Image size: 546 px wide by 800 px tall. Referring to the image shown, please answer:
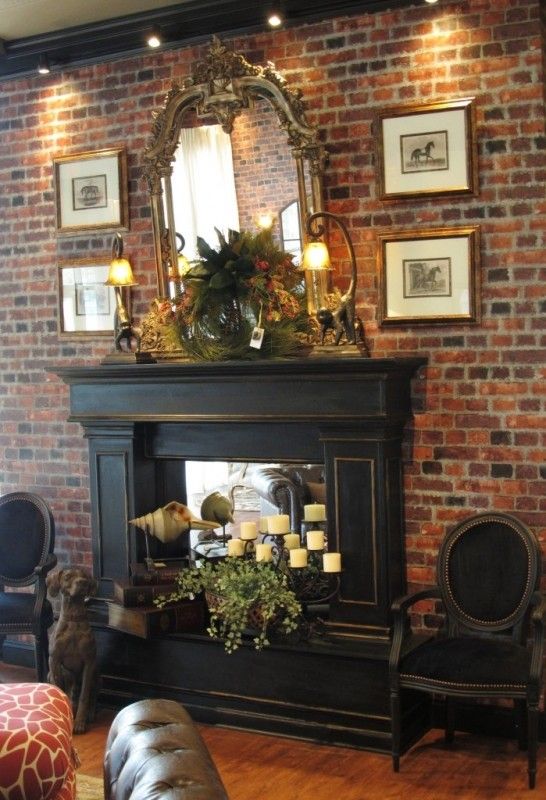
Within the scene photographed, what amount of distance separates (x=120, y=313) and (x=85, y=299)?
0.42m

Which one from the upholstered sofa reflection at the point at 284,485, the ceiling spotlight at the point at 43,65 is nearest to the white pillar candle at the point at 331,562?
the upholstered sofa reflection at the point at 284,485

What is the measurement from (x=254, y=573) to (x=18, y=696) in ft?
5.43

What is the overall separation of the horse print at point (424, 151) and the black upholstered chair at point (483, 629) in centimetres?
154

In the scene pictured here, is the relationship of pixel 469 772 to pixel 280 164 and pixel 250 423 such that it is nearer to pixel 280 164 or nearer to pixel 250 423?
pixel 250 423

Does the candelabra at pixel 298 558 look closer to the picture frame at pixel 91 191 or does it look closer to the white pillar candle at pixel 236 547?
the white pillar candle at pixel 236 547

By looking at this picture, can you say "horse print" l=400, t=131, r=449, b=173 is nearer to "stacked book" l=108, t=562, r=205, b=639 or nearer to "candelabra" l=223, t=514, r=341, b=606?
"candelabra" l=223, t=514, r=341, b=606

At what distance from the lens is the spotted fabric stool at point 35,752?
10.0ft

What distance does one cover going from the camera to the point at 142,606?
5176mm

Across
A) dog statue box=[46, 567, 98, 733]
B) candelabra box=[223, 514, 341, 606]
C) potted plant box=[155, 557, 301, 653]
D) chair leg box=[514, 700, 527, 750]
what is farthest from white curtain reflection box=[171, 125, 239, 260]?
chair leg box=[514, 700, 527, 750]

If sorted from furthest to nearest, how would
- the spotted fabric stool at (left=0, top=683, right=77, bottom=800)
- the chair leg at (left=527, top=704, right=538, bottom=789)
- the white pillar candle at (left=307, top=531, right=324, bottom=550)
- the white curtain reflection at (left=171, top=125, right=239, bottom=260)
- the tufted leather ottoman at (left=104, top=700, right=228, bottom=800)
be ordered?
1. the white curtain reflection at (left=171, top=125, right=239, bottom=260)
2. the white pillar candle at (left=307, top=531, right=324, bottom=550)
3. the chair leg at (left=527, top=704, right=538, bottom=789)
4. the spotted fabric stool at (left=0, top=683, right=77, bottom=800)
5. the tufted leather ottoman at (left=104, top=700, right=228, bottom=800)

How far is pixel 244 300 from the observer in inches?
200

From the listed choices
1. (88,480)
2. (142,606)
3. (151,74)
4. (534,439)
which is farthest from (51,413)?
(534,439)

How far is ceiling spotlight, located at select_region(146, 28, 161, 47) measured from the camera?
209 inches

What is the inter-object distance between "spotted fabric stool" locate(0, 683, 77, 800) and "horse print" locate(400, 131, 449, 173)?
278cm
